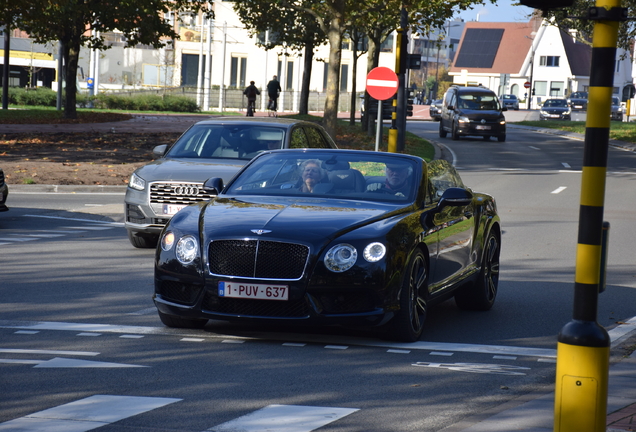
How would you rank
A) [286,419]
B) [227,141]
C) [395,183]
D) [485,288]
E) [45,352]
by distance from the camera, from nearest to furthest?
[286,419]
[45,352]
[395,183]
[485,288]
[227,141]

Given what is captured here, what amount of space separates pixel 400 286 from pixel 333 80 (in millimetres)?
24234

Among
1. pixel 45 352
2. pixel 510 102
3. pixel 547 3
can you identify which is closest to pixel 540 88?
pixel 510 102

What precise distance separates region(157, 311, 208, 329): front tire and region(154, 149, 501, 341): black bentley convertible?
0.02 meters

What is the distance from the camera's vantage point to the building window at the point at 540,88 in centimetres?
11906

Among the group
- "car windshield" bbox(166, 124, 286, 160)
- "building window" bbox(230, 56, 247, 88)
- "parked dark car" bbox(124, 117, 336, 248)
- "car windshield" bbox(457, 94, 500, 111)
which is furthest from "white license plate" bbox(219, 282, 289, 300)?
"building window" bbox(230, 56, 247, 88)

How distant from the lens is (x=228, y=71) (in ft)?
289

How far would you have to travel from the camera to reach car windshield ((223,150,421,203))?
845 centimetres

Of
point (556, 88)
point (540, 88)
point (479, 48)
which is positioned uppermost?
point (479, 48)

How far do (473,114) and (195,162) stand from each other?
30.8 m

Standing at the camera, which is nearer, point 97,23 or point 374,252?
point 374,252

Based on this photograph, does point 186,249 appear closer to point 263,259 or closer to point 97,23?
point 263,259

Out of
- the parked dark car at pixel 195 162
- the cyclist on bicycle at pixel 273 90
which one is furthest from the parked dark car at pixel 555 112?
the parked dark car at pixel 195 162

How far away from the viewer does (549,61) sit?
118 metres

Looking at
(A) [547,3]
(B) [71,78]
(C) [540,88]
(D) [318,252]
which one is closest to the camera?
(A) [547,3]
